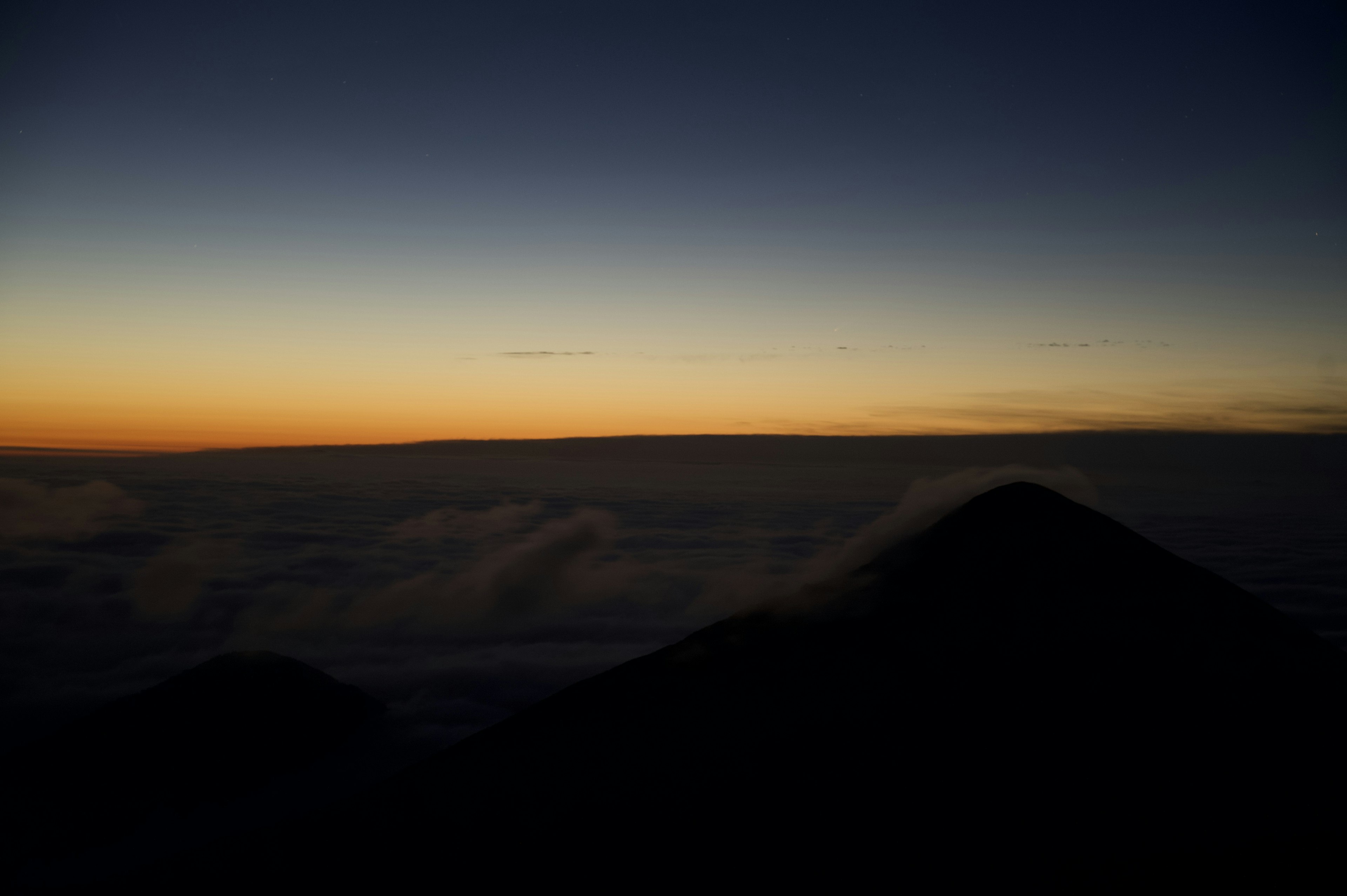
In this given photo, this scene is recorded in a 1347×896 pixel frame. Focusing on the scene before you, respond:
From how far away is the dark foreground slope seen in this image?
13297 mm

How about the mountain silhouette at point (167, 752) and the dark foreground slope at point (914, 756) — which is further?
the mountain silhouette at point (167, 752)

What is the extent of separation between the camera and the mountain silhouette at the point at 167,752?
130ft

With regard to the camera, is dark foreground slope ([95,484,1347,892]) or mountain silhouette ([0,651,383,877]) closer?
dark foreground slope ([95,484,1347,892])

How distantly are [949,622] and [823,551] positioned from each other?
130 meters

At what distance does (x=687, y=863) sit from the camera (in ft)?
46.3

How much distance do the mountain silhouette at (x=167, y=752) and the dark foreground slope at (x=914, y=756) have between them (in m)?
27.5

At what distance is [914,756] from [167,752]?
5027 cm

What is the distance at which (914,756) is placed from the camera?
15.9 meters

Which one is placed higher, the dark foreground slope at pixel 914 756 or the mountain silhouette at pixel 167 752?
the dark foreground slope at pixel 914 756

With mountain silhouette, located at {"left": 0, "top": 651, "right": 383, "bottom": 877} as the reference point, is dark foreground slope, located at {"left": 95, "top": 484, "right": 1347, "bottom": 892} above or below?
above

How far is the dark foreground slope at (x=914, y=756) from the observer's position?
A: 13.3 meters

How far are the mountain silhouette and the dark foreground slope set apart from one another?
2747cm

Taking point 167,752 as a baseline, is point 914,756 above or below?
above

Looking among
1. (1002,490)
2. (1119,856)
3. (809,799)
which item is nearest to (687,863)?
(809,799)
